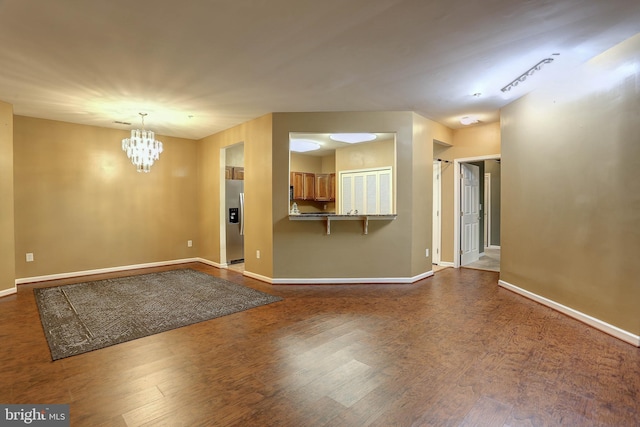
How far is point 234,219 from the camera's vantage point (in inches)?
246

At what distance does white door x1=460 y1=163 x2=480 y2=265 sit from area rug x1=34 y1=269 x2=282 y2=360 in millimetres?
3952

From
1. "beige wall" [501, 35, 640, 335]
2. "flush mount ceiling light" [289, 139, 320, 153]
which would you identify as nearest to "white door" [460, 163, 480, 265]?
"beige wall" [501, 35, 640, 335]

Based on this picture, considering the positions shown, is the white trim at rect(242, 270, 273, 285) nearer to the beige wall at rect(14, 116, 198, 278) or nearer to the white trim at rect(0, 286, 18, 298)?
the beige wall at rect(14, 116, 198, 278)

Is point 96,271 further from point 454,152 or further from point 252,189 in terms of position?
point 454,152

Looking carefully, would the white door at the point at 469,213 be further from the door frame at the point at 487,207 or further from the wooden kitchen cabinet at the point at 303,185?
the wooden kitchen cabinet at the point at 303,185

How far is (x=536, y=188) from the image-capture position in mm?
3859

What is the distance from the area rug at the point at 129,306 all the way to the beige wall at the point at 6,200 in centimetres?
43

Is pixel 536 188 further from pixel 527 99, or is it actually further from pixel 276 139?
pixel 276 139

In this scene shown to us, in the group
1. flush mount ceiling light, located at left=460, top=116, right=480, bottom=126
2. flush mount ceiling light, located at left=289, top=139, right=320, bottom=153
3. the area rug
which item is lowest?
the area rug

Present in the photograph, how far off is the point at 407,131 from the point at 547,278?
266 centimetres

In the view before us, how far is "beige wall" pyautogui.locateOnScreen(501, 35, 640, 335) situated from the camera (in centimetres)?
277

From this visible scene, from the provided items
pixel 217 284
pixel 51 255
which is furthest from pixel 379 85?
pixel 51 255

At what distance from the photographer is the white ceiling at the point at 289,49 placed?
87.0 inches
